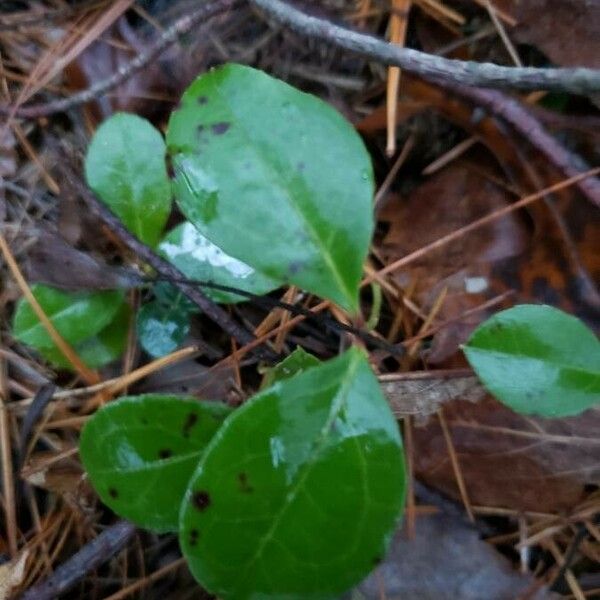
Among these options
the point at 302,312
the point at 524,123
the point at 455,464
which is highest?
the point at 524,123

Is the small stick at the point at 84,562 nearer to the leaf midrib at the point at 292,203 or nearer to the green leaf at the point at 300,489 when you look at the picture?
the green leaf at the point at 300,489

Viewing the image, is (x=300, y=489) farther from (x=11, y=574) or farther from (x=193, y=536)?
(x=11, y=574)

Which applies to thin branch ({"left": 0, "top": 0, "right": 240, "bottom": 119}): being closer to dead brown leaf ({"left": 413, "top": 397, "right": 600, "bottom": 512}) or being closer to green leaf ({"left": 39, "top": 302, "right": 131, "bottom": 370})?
green leaf ({"left": 39, "top": 302, "right": 131, "bottom": 370})

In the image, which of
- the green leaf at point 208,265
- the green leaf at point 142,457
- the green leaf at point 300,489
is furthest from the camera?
the green leaf at point 208,265

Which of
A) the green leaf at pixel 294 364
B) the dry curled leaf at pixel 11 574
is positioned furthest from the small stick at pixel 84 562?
the green leaf at pixel 294 364

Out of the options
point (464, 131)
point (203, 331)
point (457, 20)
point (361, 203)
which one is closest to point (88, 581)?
point (203, 331)

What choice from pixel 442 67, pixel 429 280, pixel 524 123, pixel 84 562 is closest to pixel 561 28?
pixel 524 123

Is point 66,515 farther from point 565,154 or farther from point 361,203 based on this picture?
point 565,154

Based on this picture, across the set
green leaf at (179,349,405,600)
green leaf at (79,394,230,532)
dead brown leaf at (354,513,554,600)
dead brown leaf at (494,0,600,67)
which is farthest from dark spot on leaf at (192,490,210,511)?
dead brown leaf at (494,0,600,67)
